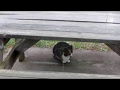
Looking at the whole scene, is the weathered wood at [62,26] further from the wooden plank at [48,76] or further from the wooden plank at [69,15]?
the wooden plank at [48,76]

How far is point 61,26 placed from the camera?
232cm

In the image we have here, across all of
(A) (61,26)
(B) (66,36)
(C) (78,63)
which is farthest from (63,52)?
(B) (66,36)

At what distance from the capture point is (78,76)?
2.09 metres

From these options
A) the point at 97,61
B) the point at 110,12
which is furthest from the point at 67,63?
the point at 110,12

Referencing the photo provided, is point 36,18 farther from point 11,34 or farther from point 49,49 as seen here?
point 49,49

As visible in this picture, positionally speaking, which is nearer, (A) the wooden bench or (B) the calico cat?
(A) the wooden bench

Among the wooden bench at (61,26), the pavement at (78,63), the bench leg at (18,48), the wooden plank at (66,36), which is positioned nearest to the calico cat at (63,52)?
the pavement at (78,63)

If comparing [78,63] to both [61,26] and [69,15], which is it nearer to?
[69,15]

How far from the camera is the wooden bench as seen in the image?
215 centimetres

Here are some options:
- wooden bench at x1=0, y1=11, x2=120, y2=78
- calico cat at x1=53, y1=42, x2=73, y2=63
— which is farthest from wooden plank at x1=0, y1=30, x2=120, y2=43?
calico cat at x1=53, y1=42, x2=73, y2=63

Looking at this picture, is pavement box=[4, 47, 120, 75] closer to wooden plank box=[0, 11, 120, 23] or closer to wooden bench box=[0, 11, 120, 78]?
wooden bench box=[0, 11, 120, 78]

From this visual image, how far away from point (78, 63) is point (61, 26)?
1.72 metres

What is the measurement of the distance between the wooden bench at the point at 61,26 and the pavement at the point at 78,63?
39.4 inches

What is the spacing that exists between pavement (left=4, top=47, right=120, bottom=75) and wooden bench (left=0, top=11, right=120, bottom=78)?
3.28 feet
